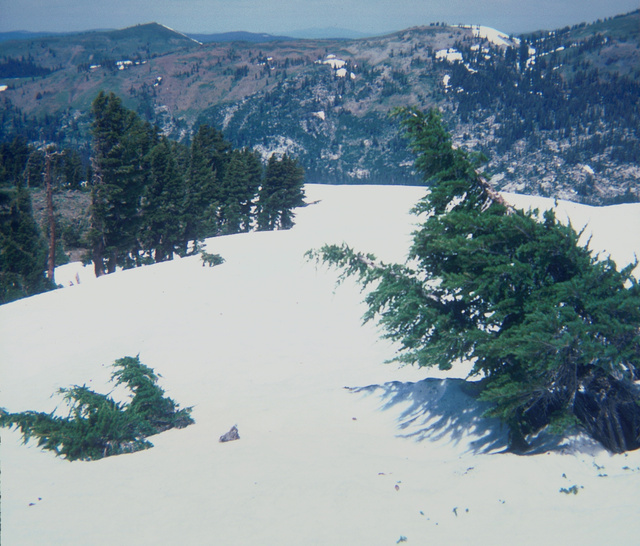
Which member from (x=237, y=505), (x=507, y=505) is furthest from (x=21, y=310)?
(x=507, y=505)

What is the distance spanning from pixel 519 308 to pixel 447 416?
3363 millimetres

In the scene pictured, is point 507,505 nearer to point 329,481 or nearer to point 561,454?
point 561,454

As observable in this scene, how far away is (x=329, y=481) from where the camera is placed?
24.8 feet

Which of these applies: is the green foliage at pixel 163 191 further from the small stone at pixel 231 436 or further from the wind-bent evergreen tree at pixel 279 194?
the small stone at pixel 231 436

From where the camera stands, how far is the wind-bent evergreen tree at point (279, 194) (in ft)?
162

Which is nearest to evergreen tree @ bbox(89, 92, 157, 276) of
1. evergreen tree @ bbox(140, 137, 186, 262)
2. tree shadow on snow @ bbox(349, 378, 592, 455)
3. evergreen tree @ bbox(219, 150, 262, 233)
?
evergreen tree @ bbox(140, 137, 186, 262)

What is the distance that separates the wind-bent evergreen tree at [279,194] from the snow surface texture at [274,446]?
27916mm

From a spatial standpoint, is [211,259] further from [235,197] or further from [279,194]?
[279,194]

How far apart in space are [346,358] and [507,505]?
9279 millimetres

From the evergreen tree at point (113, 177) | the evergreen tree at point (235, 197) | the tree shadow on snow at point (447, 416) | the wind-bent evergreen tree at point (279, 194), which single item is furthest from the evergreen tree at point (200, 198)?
the tree shadow on snow at point (447, 416)

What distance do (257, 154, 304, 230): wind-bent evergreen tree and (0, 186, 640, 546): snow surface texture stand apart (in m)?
27.9

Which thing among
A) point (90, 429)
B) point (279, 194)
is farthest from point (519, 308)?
point (279, 194)

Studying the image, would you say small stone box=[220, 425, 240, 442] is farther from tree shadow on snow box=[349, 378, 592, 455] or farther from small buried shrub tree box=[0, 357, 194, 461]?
tree shadow on snow box=[349, 378, 592, 455]

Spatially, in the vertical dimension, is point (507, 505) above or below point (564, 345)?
below
